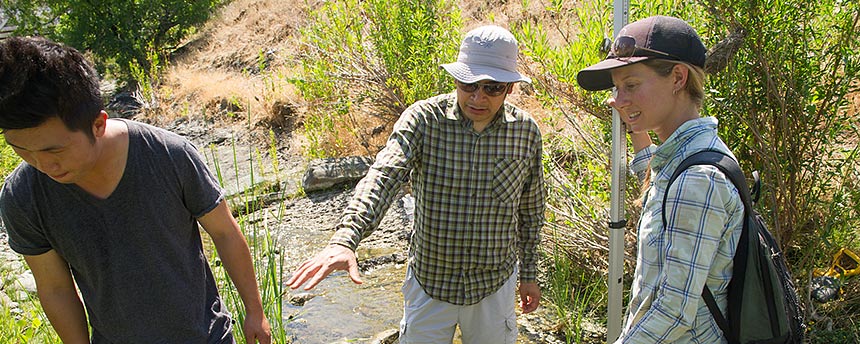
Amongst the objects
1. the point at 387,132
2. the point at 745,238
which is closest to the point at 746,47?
the point at 745,238

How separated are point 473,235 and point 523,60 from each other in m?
2.29

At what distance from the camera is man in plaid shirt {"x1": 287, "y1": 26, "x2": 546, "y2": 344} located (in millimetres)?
2406

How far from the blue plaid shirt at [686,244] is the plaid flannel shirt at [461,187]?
2.83 ft

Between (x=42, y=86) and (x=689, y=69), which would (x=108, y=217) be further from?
(x=689, y=69)

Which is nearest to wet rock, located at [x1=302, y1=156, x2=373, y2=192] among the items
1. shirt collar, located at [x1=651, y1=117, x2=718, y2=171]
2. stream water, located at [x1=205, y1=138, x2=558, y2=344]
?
stream water, located at [x1=205, y1=138, x2=558, y2=344]

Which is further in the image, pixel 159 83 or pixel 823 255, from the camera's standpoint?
pixel 159 83

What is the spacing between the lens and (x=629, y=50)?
1678mm

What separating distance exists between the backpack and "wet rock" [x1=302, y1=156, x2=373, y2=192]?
6.43m

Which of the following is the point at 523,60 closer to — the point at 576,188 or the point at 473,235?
the point at 576,188

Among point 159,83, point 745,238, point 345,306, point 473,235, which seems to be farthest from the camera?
point 159,83

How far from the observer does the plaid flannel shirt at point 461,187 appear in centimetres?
243

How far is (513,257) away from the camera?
2.61m

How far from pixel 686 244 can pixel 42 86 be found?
62.2 inches

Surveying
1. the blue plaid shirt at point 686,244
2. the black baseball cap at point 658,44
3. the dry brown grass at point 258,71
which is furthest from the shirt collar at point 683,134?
the dry brown grass at point 258,71
